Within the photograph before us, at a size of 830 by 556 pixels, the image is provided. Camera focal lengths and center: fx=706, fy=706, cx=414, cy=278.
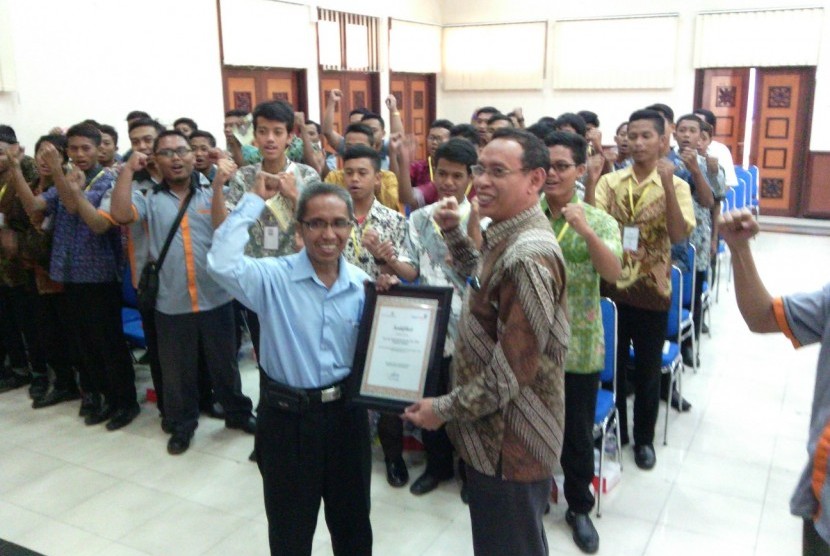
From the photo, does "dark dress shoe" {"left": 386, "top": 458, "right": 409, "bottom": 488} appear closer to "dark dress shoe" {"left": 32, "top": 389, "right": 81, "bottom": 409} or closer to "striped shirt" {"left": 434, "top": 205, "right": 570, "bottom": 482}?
"striped shirt" {"left": 434, "top": 205, "right": 570, "bottom": 482}

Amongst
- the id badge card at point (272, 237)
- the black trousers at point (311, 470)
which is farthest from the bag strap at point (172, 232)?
the black trousers at point (311, 470)

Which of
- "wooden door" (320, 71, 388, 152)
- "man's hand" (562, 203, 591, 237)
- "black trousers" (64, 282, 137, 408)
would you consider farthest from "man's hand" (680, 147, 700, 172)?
"wooden door" (320, 71, 388, 152)

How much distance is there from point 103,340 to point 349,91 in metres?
6.25

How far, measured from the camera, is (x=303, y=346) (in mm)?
1967

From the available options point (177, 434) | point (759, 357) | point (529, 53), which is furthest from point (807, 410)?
point (529, 53)

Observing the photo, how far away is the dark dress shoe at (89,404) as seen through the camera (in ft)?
12.8

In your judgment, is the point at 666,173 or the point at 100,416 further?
the point at 100,416

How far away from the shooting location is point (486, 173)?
69.6 inches

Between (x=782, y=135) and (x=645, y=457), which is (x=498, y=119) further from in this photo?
(x=782, y=135)

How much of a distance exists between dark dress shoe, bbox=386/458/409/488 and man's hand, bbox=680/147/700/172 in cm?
232

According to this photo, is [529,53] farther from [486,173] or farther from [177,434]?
[486,173]

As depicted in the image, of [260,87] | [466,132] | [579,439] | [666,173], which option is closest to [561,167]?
[666,173]

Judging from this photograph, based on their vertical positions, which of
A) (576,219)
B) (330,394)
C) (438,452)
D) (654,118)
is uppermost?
(654,118)

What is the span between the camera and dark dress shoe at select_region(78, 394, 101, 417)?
3.90 metres
